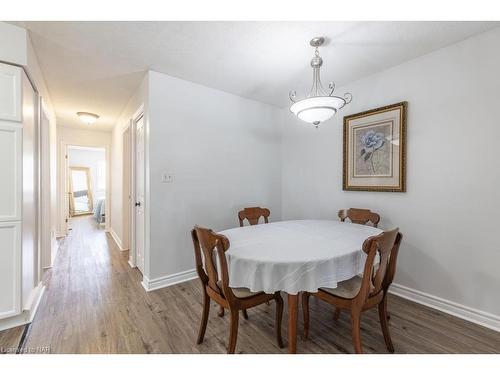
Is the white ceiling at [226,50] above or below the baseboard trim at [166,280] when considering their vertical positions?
above

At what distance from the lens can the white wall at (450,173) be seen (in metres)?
1.80

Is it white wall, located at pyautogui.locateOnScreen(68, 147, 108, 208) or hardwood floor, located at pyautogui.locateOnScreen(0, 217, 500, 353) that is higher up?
white wall, located at pyautogui.locateOnScreen(68, 147, 108, 208)

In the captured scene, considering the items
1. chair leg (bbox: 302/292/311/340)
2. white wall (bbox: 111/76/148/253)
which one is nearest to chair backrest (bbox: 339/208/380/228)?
chair leg (bbox: 302/292/311/340)

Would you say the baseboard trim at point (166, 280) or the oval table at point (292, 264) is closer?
the oval table at point (292, 264)

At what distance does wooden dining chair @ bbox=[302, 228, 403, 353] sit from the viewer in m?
1.22

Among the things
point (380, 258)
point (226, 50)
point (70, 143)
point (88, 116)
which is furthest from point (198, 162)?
point (70, 143)

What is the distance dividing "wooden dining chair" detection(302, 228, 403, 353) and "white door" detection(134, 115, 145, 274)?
2109mm

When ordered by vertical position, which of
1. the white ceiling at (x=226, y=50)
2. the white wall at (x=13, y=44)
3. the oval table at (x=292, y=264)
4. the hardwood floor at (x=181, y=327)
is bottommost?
the hardwood floor at (x=181, y=327)

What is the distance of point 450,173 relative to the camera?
1.98 m

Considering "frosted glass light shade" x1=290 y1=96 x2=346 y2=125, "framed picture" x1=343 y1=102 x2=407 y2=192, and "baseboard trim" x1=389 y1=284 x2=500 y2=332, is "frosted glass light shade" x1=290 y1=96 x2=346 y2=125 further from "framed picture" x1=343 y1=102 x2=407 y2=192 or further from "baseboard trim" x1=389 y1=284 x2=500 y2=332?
"baseboard trim" x1=389 y1=284 x2=500 y2=332

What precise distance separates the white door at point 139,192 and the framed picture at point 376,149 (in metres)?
2.49

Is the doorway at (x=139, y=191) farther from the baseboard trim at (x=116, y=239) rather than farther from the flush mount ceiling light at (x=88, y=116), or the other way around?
the flush mount ceiling light at (x=88, y=116)

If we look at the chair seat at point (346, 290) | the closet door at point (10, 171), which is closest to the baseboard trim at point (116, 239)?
the closet door at point (10, 171)
